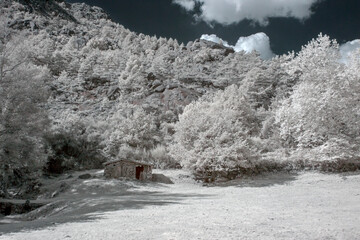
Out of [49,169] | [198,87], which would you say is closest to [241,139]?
[49,169]

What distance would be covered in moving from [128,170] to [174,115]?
20350 millimetres

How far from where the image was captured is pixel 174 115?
45.0m

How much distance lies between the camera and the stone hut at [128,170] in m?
25.1

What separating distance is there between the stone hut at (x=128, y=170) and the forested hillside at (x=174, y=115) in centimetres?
302

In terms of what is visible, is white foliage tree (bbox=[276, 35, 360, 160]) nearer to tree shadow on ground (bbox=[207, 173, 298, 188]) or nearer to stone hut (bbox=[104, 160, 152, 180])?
tree shadow on ground (bbox=[207, 173, 298, 188])

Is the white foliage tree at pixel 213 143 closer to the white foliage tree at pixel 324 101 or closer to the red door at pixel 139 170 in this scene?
the red door at pixel 139 170

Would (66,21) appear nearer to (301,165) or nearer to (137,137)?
(137,137)

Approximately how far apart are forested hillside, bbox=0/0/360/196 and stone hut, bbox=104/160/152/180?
3.02m

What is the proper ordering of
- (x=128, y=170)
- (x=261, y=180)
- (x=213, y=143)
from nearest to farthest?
(x=213, y=143), (x=261, y=180), (x=128, y=170)

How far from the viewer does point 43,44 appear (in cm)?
7056

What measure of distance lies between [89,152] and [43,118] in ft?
41.4

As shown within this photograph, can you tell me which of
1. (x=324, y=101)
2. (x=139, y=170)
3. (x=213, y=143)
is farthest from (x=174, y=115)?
(x=324, y=101)

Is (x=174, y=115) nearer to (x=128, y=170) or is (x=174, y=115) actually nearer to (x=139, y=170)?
(x=139, y=170)

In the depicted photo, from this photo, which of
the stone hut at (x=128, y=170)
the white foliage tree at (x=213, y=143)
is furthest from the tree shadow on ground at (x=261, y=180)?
the stone hut at (x=128, y=170)
